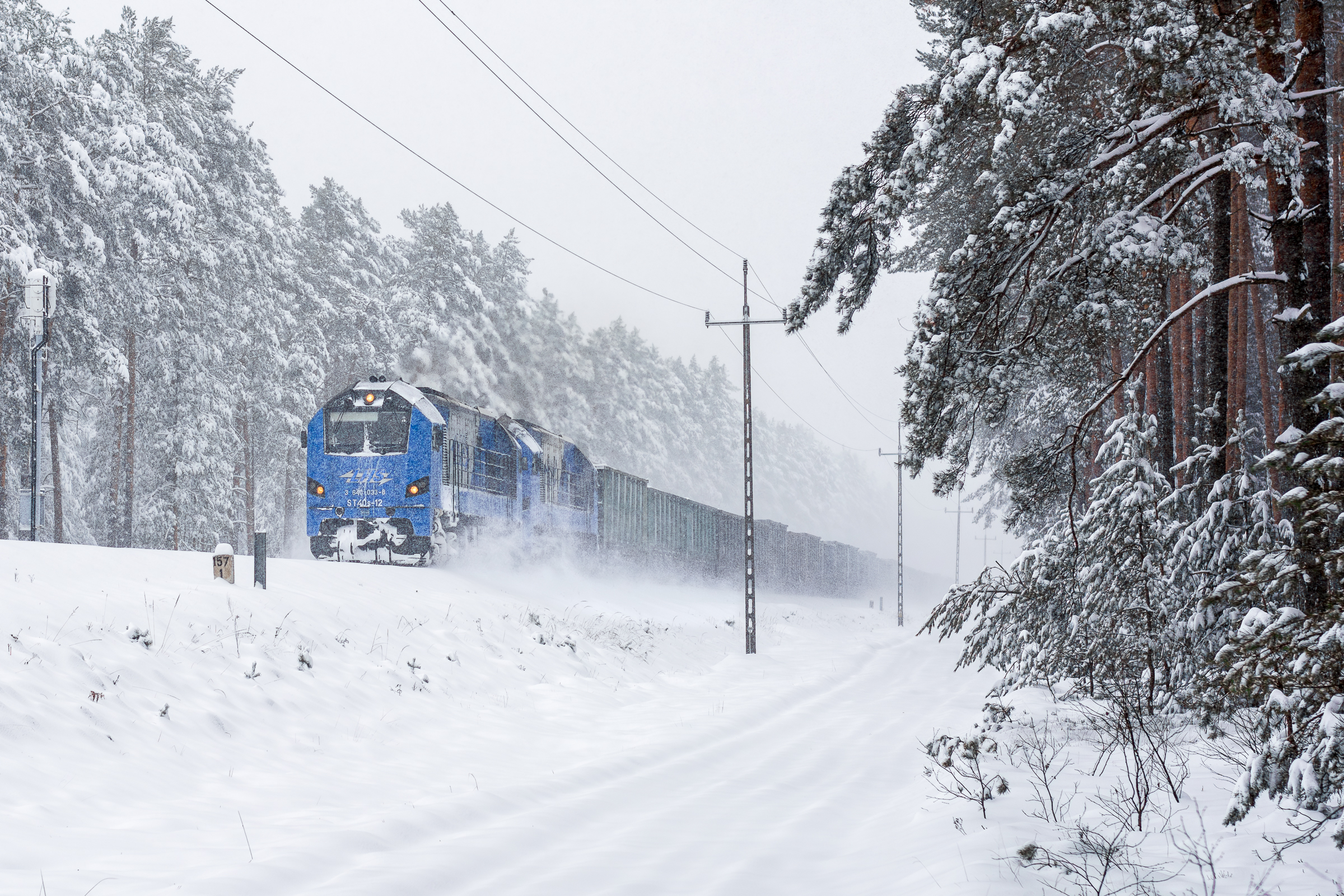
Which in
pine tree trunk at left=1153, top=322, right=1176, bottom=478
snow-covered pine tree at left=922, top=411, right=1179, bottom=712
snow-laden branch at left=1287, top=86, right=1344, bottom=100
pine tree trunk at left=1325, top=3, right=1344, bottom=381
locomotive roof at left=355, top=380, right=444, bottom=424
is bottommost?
snow-covered pine tree at left=922, top=411, right=1179, bottom=712

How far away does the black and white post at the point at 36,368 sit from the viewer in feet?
53.2

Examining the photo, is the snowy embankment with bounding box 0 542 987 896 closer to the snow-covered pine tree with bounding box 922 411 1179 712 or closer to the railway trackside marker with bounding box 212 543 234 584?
the railway trackside marker with bounding box 212 543 234 584

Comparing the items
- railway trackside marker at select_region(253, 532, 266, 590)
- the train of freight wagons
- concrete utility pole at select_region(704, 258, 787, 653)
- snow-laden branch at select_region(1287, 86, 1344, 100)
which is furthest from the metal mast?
snow-laden branch at select_region(1287, 86, 1344, 100)

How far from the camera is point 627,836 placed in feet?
22.3

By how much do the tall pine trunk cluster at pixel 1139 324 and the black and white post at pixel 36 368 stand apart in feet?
45.2

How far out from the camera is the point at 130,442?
2964 centimetres

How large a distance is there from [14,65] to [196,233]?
8.21m

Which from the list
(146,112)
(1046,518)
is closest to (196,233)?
(146,112)

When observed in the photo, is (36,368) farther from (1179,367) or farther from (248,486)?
(248,486)

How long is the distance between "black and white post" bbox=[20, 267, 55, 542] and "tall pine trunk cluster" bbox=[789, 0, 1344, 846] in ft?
45.2

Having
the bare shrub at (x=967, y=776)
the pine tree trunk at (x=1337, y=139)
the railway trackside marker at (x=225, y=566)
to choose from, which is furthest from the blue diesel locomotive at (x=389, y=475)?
the pine tree trunk at (x=1337, y=139)

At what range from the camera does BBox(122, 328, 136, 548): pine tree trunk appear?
29109mm

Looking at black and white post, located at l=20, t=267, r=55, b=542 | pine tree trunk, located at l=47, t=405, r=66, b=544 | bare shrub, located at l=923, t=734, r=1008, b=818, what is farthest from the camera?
pine tree trunk, located at l=47, t=405, r=66, b=544

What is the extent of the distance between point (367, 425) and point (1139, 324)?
603 inches
